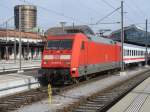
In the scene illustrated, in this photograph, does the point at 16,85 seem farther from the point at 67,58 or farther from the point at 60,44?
the point at 60,44

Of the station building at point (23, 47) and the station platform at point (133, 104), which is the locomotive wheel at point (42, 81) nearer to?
the station platform at point (133, 104)

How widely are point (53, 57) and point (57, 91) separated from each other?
3843mm

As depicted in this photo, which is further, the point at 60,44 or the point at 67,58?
the point at 60,44

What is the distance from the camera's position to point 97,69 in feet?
87.1

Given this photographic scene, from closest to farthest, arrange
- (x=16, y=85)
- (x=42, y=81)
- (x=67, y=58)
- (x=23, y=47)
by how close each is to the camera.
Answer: (x=16, y=85)
(x=67, y=58)
(x=42, y=81)
(x=23, y=47)

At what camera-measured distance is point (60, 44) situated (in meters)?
22.5

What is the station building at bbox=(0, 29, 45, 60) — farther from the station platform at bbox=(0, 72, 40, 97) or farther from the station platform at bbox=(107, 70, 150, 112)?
the station platform at bbox=(107, 70, 150, 112)

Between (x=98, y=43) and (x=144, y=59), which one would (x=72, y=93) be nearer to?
(x=98, y=43)

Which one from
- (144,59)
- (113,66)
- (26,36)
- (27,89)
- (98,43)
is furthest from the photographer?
(26,36)

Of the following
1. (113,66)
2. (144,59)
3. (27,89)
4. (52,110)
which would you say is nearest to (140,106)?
(52,110)

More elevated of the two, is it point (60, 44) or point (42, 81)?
point (60, 44)

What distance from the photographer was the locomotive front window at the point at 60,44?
22.2m

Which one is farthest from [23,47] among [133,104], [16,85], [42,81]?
[133,104]

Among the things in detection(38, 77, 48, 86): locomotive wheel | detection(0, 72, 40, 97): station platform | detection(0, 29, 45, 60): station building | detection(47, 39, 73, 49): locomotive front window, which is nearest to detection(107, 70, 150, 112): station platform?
detection(0, 72, 40, 97): station platform
